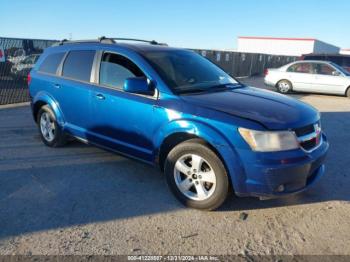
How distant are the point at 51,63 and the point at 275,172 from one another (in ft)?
13.9

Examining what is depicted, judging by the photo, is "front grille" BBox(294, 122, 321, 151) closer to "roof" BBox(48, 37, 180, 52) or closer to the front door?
the front door

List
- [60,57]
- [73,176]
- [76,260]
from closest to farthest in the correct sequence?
1. [76,260]
2. [73,176]
3. [60,57]

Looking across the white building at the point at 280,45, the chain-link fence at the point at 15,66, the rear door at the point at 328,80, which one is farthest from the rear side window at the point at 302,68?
the white building at the point at 280,45

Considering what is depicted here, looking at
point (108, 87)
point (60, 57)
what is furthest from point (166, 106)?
point (60, 57)

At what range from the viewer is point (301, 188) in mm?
3729

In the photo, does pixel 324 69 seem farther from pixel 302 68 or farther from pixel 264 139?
pixel 264 139

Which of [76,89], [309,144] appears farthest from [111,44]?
[309,144]

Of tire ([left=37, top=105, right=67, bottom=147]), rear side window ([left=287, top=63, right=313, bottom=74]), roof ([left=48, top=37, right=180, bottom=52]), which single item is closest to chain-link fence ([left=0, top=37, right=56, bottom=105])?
tire ([left=37, top=105, right=67, bottom=147])

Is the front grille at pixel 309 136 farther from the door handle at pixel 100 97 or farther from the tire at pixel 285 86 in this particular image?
the tire at pixel 285 86

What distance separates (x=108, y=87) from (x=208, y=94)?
137 cm

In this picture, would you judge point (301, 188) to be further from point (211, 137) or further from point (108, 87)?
point (108, 87)

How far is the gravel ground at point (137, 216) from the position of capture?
3248mm

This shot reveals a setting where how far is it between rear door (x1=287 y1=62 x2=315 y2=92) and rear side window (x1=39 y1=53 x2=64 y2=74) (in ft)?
35.6

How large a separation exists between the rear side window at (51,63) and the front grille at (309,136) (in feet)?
12.9
